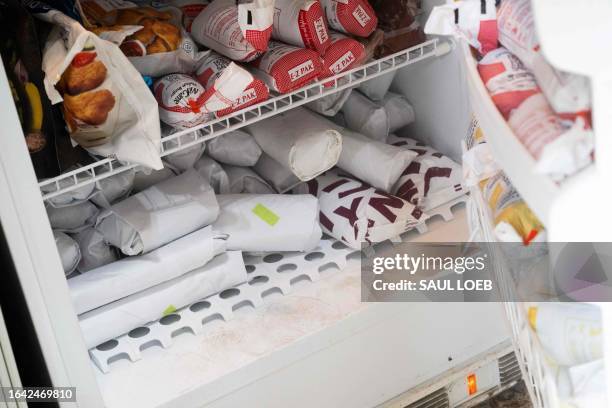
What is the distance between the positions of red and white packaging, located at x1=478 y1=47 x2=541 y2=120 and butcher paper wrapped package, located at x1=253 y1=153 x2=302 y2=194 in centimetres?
87

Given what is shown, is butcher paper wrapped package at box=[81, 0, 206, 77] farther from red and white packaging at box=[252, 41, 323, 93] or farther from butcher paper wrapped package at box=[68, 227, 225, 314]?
butcher paper wrapped package at box=[68, 227, 225, 314]

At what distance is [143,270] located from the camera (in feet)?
4.93

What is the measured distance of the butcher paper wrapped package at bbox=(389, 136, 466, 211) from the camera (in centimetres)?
171

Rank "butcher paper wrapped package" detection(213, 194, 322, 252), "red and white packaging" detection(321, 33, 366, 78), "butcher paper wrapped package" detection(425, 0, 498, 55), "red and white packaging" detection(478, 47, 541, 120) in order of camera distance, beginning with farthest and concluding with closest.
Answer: "butcher paper wrapped package" detection(213, 194, 322, 252) → "red and white packaging" detection(321, 33, 366, 78) → "butcher paper wrapped package" detection(425, 0, 498, 55) → "red and white packaging" detection(478, 47, 541, 120)

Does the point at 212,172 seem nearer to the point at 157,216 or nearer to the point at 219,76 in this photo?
the point at 157,216

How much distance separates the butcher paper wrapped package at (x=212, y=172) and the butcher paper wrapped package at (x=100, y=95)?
13.9 inches

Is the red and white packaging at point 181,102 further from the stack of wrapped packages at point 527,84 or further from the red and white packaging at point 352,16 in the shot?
the stack of wrapped packages at point 527,84

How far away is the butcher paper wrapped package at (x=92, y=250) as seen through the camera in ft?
5.13

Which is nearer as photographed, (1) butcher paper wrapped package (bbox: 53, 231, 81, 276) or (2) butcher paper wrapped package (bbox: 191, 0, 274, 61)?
(2) butcher paper wrapped package (bbox: 191, 0, 274, 61)

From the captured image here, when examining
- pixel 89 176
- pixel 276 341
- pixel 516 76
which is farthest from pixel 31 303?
pixel 516 76

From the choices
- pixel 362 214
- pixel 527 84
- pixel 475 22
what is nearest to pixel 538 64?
pixel 527 84

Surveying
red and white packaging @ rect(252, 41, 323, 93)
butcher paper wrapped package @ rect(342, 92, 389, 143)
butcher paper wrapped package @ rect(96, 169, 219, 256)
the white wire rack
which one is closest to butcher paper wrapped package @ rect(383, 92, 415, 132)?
butcher paper wrapped package @ rect(342, 92, 389, 143)

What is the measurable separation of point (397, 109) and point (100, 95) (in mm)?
706

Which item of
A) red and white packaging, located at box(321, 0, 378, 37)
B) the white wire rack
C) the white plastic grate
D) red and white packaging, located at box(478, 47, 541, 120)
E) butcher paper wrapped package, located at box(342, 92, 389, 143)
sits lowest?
the white plastic grate
